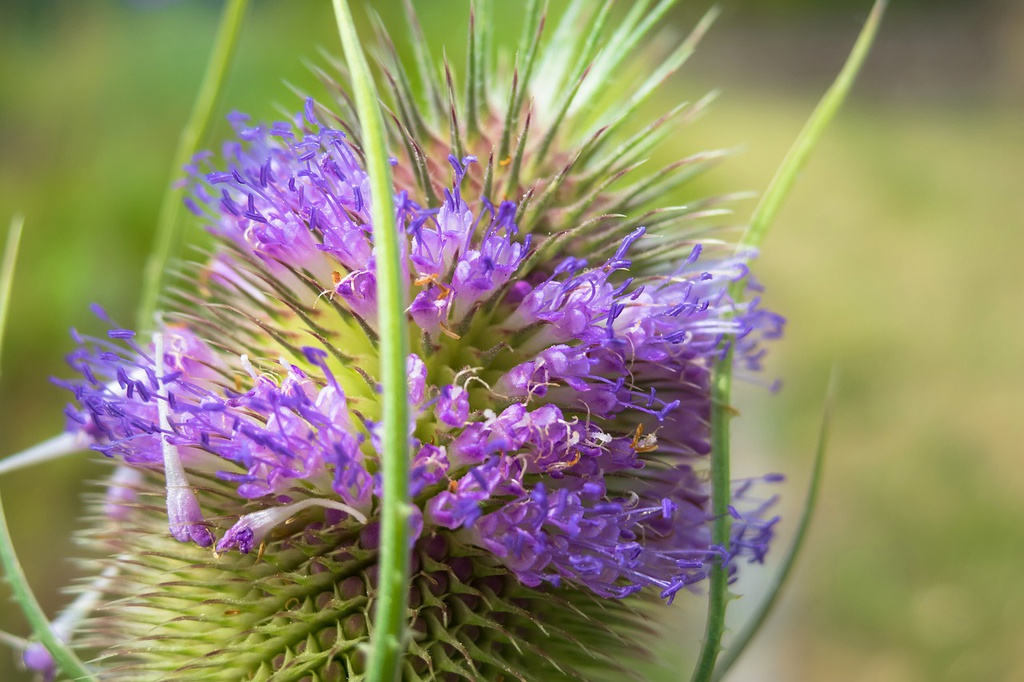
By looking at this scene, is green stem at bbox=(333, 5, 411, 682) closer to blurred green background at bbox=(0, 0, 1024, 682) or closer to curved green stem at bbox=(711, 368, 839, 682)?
curved green stem at bbox=(711, 368, 839, 682)

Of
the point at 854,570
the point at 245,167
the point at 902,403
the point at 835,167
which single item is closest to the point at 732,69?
the point at 835,167

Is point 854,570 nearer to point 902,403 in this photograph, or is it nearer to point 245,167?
point 902,403

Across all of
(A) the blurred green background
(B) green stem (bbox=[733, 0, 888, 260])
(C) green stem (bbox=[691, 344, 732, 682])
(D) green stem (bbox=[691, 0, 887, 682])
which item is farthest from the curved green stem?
(A) the blurred green background

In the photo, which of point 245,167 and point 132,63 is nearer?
point 245,167

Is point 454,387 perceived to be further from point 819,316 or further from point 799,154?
point 819,316

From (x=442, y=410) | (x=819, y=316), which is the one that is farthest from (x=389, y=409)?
(x=819, y=316)

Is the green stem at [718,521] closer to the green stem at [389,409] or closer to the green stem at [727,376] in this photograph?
the green stem at [727,376]
